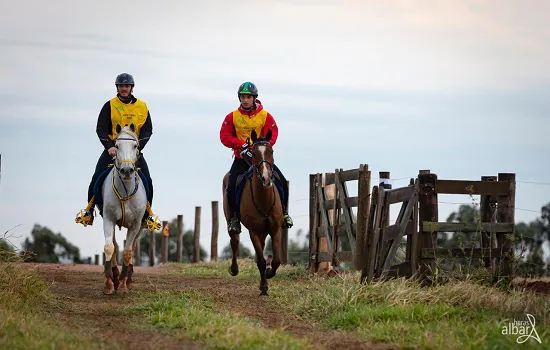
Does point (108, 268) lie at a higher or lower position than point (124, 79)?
lower

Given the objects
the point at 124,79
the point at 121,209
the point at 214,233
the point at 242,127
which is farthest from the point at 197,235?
the point at 121,209

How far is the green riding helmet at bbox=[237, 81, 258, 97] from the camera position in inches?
614

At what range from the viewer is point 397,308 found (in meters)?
11.6

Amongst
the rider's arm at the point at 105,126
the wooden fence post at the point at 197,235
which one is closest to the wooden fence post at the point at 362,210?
the rider's arm at the point at 105,126

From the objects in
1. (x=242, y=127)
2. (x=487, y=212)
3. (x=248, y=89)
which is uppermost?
(x=248, y=89)

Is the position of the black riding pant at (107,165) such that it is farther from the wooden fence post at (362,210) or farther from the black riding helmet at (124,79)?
the wooden fence post at (362,210)

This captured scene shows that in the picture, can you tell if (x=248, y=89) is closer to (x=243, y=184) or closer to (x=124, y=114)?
(x=243, y=184)

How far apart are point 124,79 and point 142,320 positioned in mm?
5092

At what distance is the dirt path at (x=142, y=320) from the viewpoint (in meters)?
9.98

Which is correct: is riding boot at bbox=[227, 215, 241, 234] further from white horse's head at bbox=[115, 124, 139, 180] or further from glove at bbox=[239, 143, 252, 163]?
white horse's head at bbox=[115, 124, 139, 180]

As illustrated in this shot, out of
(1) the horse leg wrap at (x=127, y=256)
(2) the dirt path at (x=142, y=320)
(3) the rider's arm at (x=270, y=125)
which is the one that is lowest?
(2) the dirt path at (x=142, y=320)

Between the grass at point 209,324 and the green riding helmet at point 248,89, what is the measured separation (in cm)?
359

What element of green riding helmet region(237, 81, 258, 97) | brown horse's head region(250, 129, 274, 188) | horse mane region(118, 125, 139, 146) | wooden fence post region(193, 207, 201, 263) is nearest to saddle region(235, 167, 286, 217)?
brown horse's head region(250, 129, 274, 188)

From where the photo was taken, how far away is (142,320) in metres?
11.7
